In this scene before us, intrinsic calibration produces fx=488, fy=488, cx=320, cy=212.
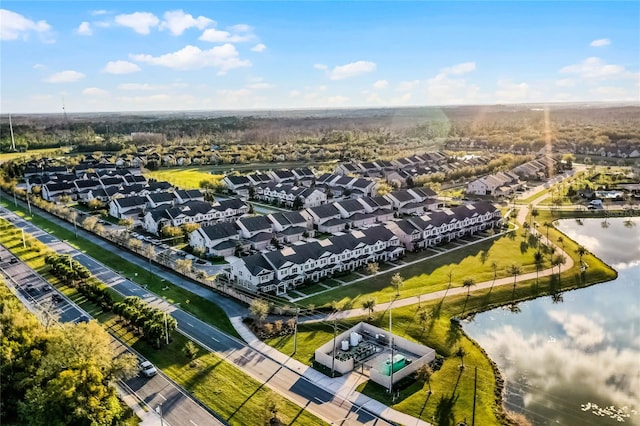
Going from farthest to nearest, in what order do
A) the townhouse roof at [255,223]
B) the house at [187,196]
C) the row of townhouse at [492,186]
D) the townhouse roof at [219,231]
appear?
the row of townhouse at [492,186] → the house at [187,196] → the townhouse roof at [255,223] → the townhouse roof at [219,231]

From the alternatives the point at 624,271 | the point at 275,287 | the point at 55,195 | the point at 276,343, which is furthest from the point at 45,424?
the point at 55,195

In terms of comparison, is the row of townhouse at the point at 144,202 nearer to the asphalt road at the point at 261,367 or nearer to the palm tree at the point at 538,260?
the asphalt road at the point at 261,367

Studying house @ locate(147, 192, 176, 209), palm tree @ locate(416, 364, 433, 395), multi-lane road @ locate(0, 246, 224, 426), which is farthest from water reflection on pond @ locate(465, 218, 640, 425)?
house @ locate(147, 192, 176, 209)

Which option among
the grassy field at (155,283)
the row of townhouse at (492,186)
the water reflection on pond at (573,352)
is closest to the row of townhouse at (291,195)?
the row of townhouse at (492,186)

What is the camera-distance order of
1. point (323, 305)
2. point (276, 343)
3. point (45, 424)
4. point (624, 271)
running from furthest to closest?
point (624, 271), point (323, 305), point (276, 343), point (45, 424)

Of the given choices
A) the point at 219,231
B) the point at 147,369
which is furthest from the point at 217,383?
the point at 219,231

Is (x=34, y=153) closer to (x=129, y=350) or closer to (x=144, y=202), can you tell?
(x=144, y=202)

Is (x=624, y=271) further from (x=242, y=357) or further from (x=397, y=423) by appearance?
(x=242, y=357)
